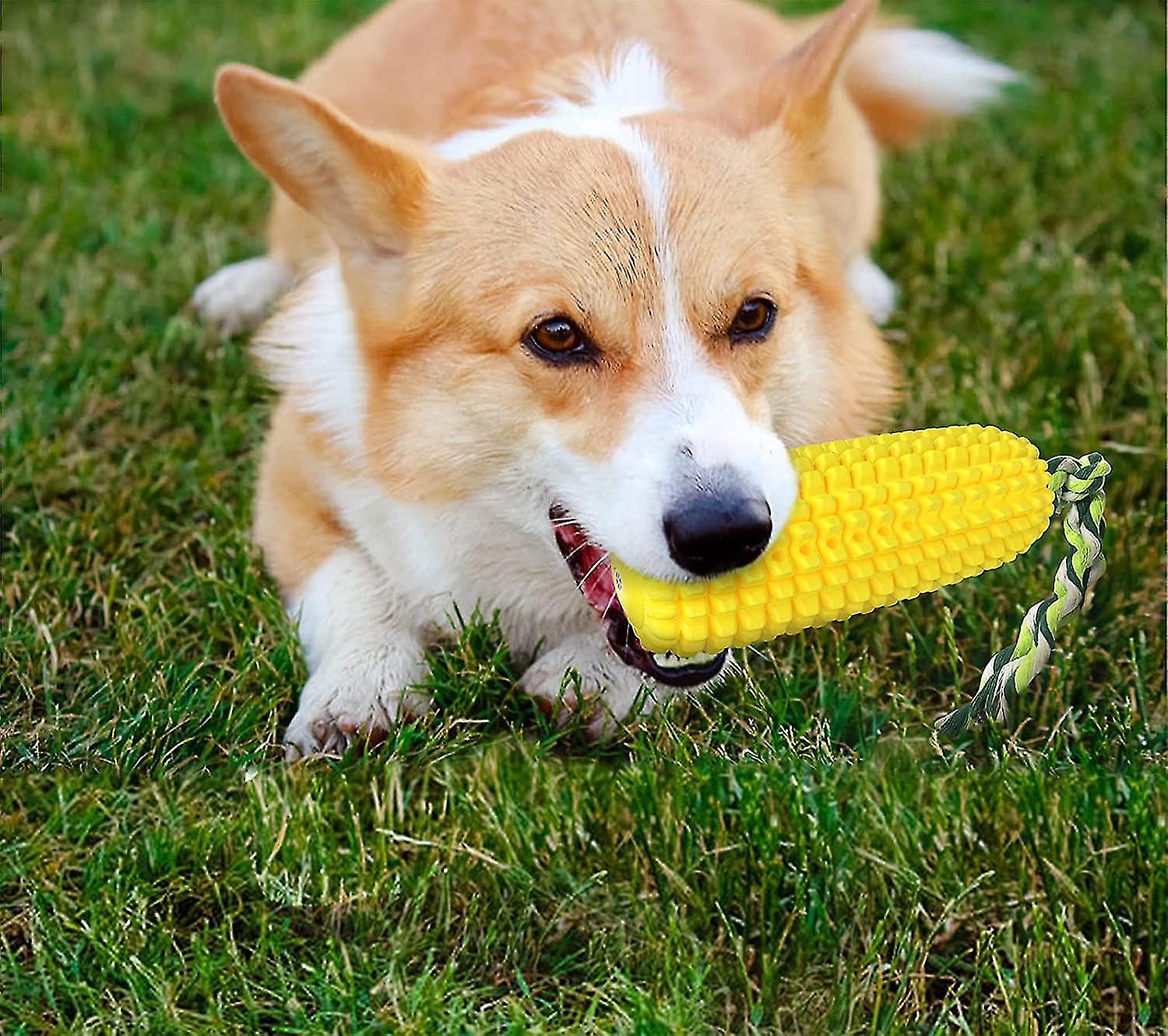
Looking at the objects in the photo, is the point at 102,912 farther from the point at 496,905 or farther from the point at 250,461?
the point at 250,461

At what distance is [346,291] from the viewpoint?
298 centimetres

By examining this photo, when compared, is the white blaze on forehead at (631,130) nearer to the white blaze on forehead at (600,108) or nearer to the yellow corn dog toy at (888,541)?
the white blaze on forehead at (600,108)

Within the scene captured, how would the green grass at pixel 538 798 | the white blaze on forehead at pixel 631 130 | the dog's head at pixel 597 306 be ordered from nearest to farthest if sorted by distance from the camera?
the green grass at pixel 538 798 < the dog's head at pixel 597 306 < the white blaze on forehead at pixel 631 130

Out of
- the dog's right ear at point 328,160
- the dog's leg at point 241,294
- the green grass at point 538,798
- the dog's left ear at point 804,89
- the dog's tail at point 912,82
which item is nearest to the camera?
the green grass at point 538,798

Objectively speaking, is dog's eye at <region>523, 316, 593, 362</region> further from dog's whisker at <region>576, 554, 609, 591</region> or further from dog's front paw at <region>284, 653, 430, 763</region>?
dog's front paw at <region>284, 653, 430, 763</region>

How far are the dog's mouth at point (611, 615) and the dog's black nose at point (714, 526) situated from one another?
11.8 inches

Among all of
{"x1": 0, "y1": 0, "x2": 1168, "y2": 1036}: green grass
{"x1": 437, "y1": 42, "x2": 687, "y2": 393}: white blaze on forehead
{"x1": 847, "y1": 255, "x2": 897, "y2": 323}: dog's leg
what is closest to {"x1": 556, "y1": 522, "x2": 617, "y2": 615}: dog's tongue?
{"x1": 0, "y1": 0, "x2": 1168, "y2": 1036}: green grass

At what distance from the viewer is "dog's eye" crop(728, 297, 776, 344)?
2.66 meters

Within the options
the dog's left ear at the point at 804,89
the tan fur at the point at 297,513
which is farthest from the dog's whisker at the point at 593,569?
the dog's left ear at the point at 804,89

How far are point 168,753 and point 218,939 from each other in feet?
1.58

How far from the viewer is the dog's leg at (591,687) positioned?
2787 millimetres

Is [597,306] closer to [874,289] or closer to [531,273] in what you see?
[531,273]

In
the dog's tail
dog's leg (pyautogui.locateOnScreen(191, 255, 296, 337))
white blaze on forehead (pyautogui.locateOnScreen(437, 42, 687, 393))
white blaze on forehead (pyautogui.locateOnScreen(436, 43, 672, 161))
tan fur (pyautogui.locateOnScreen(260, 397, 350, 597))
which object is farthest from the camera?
the dog's tail

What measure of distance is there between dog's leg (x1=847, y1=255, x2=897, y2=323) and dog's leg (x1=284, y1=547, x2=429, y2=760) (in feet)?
5.91
